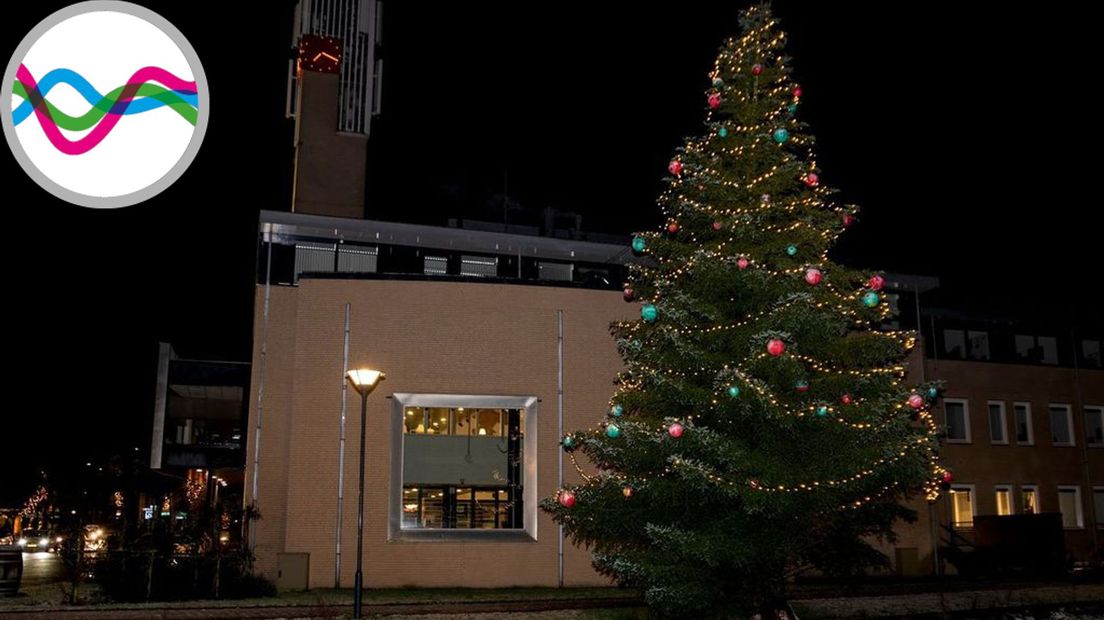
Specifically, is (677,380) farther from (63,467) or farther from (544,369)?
(63,467)

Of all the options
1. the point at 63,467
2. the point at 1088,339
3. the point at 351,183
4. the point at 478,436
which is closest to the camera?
the point at 478,436

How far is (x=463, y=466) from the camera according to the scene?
2633cm

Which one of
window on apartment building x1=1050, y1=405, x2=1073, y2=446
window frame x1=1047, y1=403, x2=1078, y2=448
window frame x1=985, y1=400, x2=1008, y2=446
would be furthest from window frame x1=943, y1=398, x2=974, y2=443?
window on apartment building x1=1050, y1=405, x2=1073, y2=446

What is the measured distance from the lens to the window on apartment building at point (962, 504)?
113 feet

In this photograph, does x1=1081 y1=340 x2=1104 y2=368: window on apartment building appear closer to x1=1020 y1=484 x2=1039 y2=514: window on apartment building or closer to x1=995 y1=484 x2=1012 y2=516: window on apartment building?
x1=1020 y1=484 x2=1039 y2=514: window on apartment building

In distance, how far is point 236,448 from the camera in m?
→ 30.4

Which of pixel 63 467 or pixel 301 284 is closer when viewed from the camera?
pixel 301 284

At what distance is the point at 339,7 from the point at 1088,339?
32.3 m

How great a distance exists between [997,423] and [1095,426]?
5195 mm

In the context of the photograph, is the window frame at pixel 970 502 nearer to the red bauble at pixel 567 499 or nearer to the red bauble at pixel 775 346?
the red bauble at pixel 567 499

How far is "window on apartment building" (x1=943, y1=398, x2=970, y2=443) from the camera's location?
116 ft

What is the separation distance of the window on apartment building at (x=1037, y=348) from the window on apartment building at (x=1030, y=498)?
16.2 feet

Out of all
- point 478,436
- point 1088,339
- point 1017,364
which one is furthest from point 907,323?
point 478,436

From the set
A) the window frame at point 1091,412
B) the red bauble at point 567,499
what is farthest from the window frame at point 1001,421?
the red bauble at point 567,499
